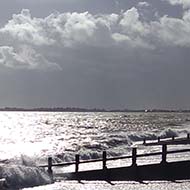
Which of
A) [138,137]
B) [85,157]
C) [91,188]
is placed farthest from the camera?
[138,137]

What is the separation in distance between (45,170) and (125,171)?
15.6ft

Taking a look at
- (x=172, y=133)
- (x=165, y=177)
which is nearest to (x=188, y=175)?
(x=165, y=177)

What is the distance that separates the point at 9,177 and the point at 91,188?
5.21 meters

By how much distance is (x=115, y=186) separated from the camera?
84.2 feet

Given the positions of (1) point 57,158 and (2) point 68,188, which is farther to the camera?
(1) point 57,158

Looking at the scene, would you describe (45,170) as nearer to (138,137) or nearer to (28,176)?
(28,176)

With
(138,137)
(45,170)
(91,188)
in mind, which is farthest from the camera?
(138,137)

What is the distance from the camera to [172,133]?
81000 mm

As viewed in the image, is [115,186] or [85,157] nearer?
[115,186]

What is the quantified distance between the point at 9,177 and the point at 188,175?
9607 millimetres

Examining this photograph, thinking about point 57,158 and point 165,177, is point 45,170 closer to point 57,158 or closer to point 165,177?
point 165,177

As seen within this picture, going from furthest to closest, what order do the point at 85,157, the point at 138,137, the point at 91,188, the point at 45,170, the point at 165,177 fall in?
1. the point at 138,137
2. the point at 85,157
3. the point at 45,170
4. the point at 165,177
5. the point at 91,188

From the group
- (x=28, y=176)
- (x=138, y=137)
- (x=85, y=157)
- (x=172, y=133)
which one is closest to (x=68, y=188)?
(x=28, y=176)

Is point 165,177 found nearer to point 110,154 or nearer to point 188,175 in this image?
point 188,175
